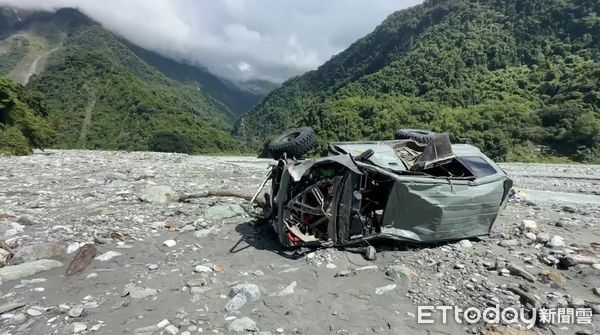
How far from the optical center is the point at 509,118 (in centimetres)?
4491

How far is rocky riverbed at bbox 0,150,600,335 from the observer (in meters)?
4.41

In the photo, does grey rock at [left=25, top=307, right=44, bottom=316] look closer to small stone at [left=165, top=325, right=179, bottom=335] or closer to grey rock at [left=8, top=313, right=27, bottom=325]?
grey rock at [left=8, top=313, right=27, bottom=325]

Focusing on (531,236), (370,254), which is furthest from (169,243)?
(531,236)

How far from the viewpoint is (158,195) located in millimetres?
8789

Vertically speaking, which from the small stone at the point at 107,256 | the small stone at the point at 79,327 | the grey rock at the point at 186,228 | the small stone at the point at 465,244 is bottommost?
the small stone at the point at 79,327

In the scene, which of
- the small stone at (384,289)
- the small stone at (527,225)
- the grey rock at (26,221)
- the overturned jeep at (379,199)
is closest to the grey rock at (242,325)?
the small stone at (384,289)

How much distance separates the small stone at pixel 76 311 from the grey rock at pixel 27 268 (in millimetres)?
1274

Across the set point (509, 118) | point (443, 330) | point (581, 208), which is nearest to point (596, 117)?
point (509, 118)

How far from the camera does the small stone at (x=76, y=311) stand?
4285 mm

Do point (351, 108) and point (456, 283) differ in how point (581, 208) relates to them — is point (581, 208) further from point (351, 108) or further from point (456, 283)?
point (351, 108)

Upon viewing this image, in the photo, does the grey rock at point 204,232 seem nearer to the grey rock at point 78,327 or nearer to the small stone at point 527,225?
the grey rock at point 78,327

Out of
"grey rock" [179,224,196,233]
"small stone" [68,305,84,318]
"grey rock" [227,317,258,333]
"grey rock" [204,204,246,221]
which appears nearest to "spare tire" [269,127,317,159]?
"grey rock" [204,204,246,221]

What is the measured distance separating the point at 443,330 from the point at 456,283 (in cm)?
112

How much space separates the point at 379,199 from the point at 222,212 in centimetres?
307
